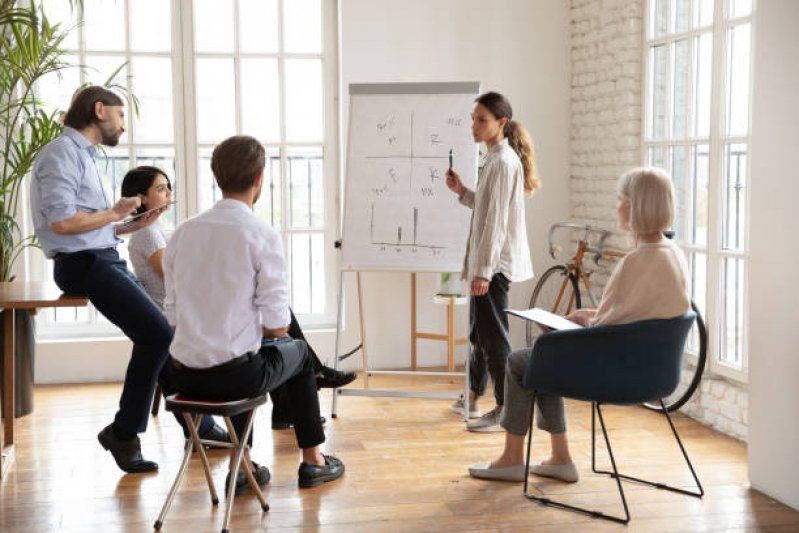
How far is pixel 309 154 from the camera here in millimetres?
5871

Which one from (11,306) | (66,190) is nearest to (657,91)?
(66,190)

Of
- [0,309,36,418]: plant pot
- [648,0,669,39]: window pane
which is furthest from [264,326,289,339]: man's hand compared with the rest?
[648,0,669,39]: window pane

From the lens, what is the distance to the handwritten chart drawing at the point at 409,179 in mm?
4848

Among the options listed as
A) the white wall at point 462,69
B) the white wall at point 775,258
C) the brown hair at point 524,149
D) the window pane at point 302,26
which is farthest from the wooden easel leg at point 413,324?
the white wall at point 775,258

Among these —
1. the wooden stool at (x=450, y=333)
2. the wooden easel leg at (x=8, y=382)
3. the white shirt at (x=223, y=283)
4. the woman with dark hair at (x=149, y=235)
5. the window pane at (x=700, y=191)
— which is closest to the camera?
the white shirt at (x=223, y=283)

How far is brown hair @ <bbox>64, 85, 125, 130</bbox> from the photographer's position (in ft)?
12.4

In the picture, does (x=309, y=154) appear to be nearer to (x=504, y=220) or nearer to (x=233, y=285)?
(x=504, y=220)

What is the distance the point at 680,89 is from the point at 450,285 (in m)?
1.74

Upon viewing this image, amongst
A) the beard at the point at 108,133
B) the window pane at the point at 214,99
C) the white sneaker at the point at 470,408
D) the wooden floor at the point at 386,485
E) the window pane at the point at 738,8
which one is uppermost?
the window pane at the point at 738,8

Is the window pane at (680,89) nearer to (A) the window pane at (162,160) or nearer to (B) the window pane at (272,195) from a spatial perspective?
(B) the window pane at (272,195)

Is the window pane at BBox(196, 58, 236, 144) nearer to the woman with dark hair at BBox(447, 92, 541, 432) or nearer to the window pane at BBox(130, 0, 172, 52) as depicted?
the window pane at BBox(130, 0, 172, 52)

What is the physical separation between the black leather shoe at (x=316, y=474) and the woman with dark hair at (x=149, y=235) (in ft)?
3.72

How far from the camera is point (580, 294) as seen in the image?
5.68 metres

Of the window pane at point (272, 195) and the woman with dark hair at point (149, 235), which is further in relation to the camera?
the window pane at point (272, 195)
